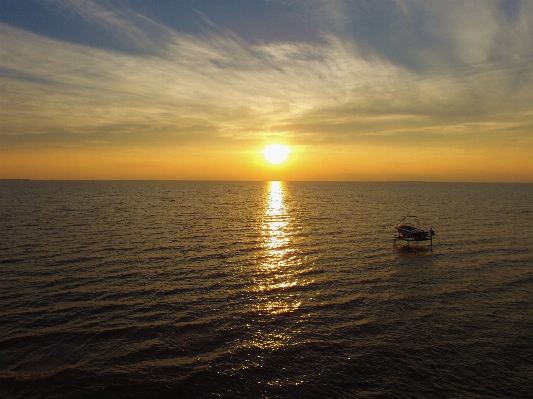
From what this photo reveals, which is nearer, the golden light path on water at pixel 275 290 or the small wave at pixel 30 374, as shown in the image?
the small wave at pixel 30 374

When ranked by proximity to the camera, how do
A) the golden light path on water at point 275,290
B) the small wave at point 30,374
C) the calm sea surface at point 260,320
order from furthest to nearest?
the golden light path on water at point 275,290 < the calm sea surface at point 260,320 < the small wave at point 30,374

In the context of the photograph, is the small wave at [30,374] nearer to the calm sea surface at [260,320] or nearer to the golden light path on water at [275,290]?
the calm sea surface at [260,320]

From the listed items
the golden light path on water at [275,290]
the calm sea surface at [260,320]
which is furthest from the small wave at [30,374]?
the golden light path on water at [275,290]

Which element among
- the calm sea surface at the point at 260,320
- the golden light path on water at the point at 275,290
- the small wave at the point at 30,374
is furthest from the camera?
the golden light path on water at the point at 275,290

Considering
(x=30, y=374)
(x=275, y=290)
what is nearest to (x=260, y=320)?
(x=275, y=290)

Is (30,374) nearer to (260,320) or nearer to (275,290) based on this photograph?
(260,320)

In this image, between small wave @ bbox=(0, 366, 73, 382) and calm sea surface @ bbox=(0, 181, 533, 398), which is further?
calm sea surface @ bbox=(0, 181, 533, 398)

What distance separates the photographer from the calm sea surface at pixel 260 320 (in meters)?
17.7

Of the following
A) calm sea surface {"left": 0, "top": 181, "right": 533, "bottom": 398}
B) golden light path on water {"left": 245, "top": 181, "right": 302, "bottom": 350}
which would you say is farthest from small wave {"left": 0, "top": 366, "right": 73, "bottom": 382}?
golden light path on water {"left": 245, "top": 181, "right": 302, "bottom": 350}

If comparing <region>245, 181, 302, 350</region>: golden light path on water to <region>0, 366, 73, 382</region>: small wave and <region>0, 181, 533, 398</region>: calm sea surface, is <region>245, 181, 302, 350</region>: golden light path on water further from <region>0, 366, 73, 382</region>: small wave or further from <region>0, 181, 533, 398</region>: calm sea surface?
<region>0, 366, 73, 382</region>: small wave

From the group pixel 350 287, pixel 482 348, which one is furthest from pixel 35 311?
pixel 482 348

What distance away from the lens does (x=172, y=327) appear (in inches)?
911

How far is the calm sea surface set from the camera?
17656mm

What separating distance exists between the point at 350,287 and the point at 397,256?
1593 centimetres
